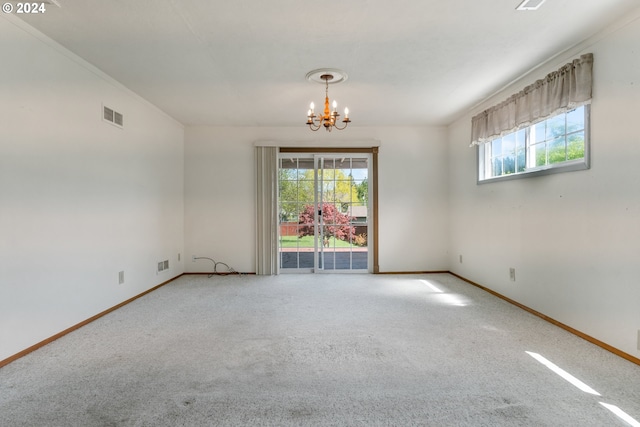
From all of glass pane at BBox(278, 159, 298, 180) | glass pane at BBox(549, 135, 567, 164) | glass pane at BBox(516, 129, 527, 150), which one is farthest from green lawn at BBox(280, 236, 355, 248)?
glass pane at BBox(549, 135, 567, 164)

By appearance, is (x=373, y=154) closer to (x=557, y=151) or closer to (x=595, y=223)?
(x=557, y=151)

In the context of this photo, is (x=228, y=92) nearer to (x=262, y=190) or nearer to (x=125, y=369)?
(x=262, y=190)

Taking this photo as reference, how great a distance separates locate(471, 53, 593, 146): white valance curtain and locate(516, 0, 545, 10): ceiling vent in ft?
2.87

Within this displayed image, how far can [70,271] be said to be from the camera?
10.1ft

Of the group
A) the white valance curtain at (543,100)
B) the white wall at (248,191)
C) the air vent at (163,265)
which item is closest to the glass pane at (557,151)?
the white valance curtain at (543,100)

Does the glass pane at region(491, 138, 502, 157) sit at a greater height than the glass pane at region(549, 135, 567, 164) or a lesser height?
greater

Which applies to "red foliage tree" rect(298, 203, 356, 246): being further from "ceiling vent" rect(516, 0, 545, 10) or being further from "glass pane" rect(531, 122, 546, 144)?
"ceiling vent" rect(516, 0, 545, 10)

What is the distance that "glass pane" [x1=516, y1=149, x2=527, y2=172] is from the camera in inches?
152

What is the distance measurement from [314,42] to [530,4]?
1.61 meters

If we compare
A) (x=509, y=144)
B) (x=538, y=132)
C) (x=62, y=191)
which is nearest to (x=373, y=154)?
(x=509, y=144)

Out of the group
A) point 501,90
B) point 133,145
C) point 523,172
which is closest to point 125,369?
point 133,145

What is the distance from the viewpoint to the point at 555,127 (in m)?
3.32

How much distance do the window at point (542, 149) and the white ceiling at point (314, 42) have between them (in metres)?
0.64

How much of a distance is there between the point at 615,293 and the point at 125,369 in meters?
3.70
